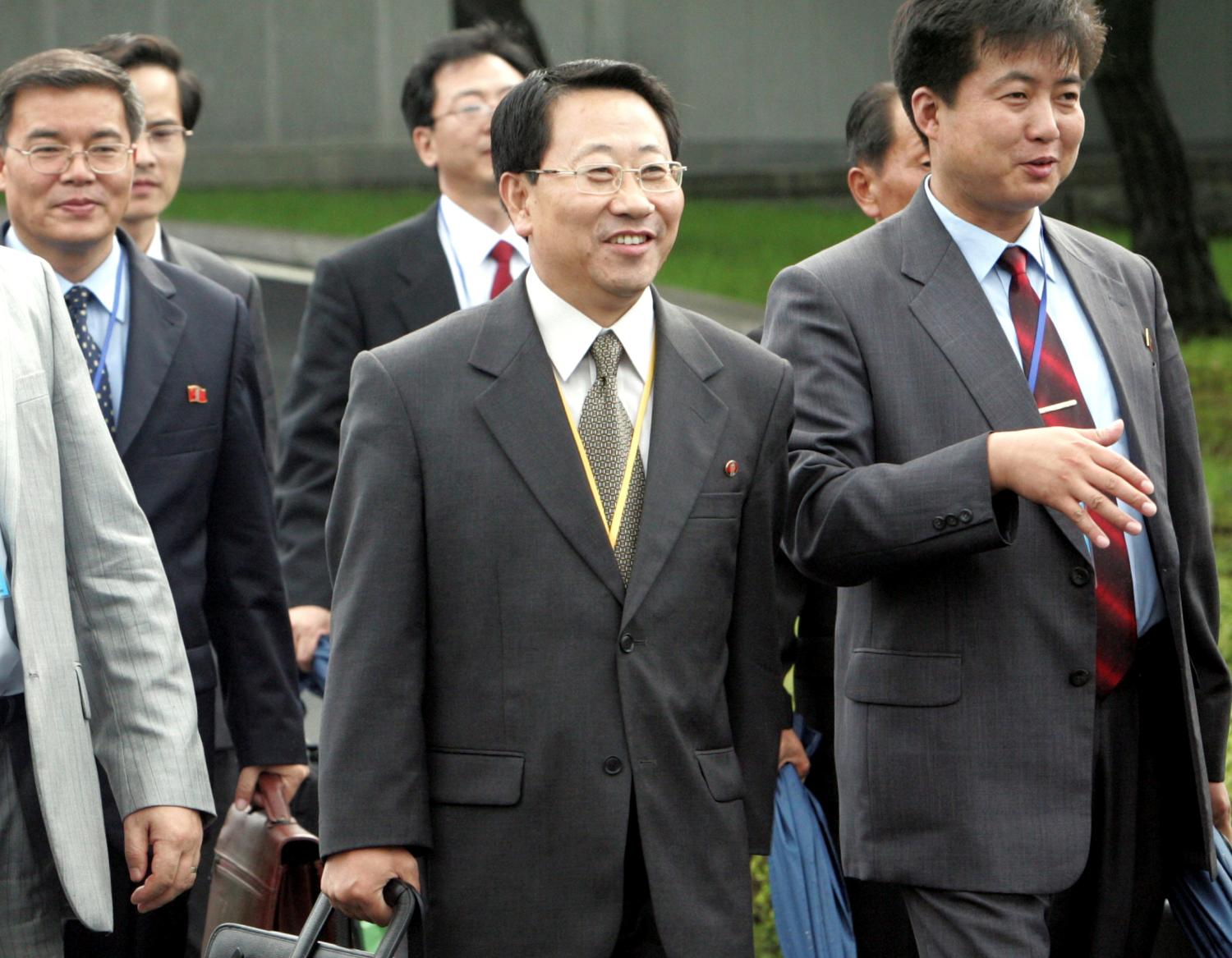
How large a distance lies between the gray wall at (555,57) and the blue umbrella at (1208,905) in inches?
758

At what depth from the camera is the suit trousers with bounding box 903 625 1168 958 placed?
3504 millimetres

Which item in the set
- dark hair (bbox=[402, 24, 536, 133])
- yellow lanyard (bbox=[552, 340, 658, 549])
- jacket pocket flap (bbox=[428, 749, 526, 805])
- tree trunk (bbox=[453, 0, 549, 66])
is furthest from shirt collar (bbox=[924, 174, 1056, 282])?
tree trunk (bbox=[453, 0, 549, 66])

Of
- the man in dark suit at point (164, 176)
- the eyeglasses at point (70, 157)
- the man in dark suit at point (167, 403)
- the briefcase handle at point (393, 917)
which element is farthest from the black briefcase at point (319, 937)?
the man in dark suit at point (164, 176)

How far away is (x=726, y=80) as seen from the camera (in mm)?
25250

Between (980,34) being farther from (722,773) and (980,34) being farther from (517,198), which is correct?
(722,773)

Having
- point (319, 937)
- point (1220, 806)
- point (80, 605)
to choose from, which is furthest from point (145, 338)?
point (1220, 806)

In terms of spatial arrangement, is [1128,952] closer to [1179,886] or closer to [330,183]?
[1179,886]

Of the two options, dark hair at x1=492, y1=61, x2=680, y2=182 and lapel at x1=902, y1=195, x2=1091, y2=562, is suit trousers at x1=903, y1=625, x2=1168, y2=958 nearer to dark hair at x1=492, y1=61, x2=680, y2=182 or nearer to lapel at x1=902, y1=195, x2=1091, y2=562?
lapel at x1=902, y1=195, x2=1091, y2=562

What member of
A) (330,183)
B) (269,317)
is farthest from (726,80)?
(269,317)

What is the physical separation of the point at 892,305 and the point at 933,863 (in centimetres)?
99

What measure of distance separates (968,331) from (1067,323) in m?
0.23

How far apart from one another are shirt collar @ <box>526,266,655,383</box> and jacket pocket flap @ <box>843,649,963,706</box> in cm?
66

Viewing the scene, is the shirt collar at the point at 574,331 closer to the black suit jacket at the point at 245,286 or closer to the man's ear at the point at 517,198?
the man's ear at the point at 517,198

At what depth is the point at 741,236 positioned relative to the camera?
64.8ft
